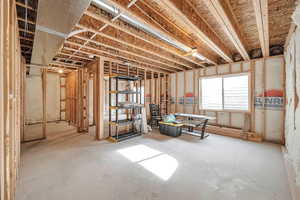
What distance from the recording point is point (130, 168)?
231cm

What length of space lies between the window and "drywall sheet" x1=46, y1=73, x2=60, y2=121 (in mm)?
7417

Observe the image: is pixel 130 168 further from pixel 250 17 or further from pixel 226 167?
pixel 250 17

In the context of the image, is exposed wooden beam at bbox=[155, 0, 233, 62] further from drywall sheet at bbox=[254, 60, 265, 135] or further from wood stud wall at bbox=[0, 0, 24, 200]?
drywall sheet at bbox=[254, 60, 265, 135]

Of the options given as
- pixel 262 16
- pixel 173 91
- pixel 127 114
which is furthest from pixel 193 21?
pixel 173 91

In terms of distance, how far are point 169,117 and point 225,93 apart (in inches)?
90.5

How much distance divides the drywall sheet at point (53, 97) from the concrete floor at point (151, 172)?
3617 millimetres

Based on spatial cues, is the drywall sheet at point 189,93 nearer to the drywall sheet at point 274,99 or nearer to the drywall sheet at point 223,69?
the drywall sheet at point 223,69

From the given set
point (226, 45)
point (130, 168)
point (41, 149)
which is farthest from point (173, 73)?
point (41, 149)

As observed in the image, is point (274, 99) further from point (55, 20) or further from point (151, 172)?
point (55, 20)

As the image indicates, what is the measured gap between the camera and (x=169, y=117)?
4.70 metres

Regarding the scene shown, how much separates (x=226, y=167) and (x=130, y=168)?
1.86 meters

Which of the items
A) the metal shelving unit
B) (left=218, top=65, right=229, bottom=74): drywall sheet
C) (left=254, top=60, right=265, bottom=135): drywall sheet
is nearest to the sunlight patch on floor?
the metal shelving unit

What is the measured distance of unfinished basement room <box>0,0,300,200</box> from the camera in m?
1.65

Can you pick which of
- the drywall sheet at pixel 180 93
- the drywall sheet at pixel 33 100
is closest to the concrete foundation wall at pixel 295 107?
the drywall sheet at pixel 180 93
